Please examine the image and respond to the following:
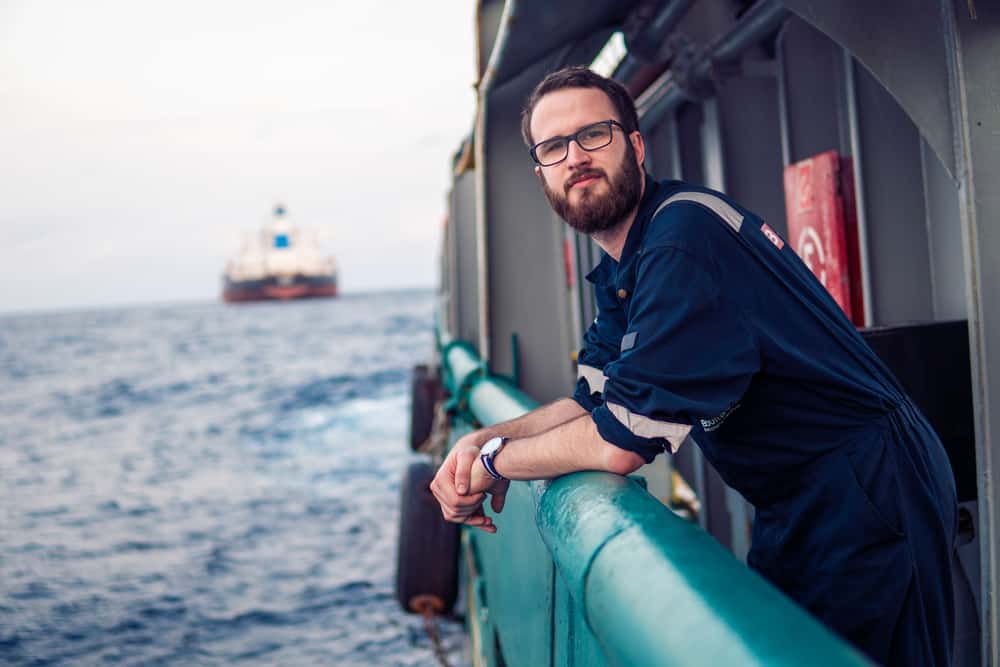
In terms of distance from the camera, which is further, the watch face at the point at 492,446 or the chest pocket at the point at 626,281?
the watch face at the point at 492,446

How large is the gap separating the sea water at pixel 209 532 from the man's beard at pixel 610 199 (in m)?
4.50

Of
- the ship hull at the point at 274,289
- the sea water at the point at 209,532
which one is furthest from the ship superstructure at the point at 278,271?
the sea water at the point at 209,532

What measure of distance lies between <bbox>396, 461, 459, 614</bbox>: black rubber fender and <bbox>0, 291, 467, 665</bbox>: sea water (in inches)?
21.6

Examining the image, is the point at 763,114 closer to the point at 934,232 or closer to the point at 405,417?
the point at 934,232

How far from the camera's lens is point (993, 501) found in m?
1.73

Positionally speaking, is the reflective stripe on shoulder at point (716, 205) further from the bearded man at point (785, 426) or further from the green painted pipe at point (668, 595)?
the green painted pipe at point (668, 595)

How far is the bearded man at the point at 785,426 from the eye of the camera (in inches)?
53.9

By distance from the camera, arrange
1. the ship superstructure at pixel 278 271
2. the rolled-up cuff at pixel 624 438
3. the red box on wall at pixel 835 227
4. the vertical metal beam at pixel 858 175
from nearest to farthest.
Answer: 1. the rolled-up cuff at pixel 624 438
2. the vertical metal beam at pixel 858 175
3. the red box on wall at pixel 835 227
4. the ship superstructure at pixel 278 271

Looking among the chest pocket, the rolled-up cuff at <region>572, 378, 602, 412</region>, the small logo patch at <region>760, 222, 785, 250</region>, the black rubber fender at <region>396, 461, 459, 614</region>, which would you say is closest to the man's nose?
the chest pocket

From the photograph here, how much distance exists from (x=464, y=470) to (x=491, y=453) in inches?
4.2

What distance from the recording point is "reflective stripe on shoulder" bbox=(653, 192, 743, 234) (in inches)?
57.6

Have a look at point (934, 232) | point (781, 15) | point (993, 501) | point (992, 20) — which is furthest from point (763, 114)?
point (993, 501)

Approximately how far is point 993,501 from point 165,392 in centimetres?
2734

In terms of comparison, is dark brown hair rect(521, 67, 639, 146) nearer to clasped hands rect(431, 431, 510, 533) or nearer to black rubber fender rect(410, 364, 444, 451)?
clasped hands rect(431, 431, 510, 533)
